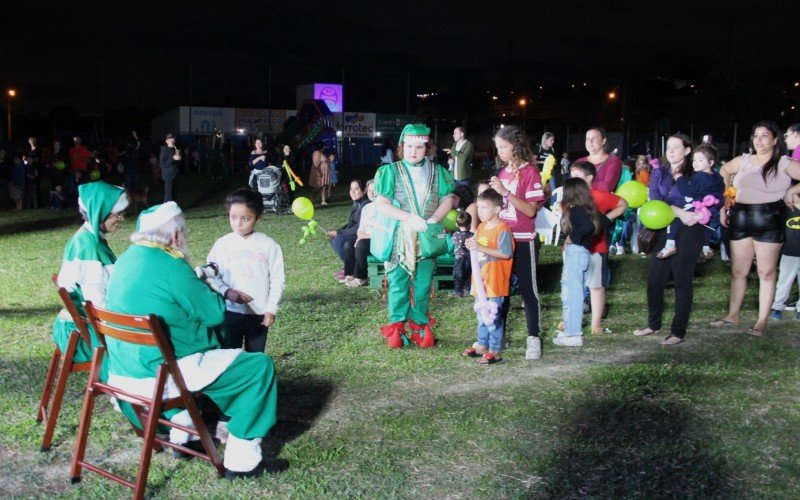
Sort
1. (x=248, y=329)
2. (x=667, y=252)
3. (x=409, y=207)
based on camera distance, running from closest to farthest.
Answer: (x=248, y=329) < (x=409, y=207) < (x=667, y=252)

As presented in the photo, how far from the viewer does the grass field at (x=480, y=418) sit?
396cm

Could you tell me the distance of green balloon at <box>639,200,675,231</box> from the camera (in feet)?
21.2

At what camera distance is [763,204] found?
6633 millimetres

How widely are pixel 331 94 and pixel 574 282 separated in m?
46.9

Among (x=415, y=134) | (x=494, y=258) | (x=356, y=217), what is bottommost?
(x=494, y=258)

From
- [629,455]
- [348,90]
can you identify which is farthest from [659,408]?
[348,90]

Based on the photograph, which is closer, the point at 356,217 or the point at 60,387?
the point at 60,387

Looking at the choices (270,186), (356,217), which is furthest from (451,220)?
(270,186)

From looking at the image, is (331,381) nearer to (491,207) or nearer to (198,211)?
(491,207)

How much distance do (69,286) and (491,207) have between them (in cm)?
319

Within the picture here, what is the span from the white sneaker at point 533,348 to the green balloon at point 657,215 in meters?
1.44

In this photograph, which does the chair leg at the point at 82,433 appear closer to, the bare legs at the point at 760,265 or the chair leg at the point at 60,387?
the chair leg at the point at 60,387

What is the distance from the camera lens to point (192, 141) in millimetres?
39625

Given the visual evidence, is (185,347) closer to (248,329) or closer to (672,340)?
(248,329)
